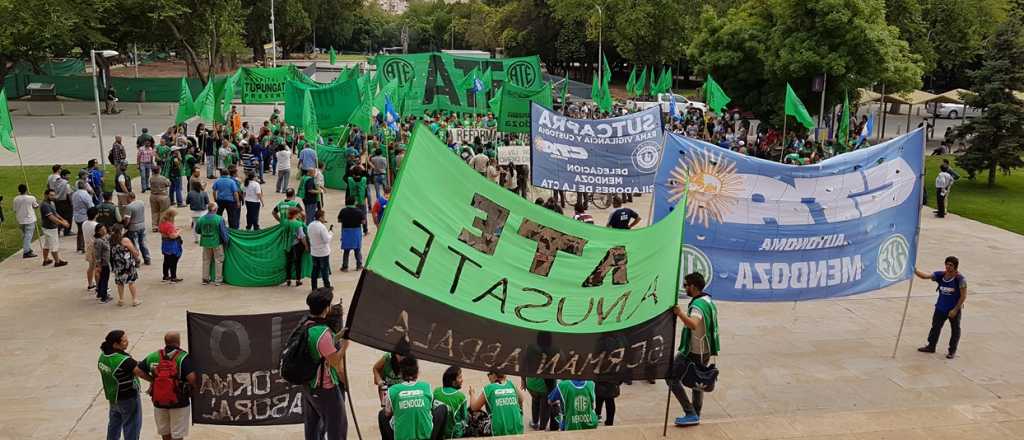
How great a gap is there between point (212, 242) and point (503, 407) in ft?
26.4

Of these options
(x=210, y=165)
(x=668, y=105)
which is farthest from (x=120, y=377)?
(x=668, y=105)

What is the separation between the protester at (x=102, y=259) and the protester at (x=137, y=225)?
1.52 meters

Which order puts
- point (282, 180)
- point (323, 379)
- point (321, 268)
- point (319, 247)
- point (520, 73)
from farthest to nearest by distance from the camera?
point (520, 73) < point (282, 180) < point (321, 268) < point (319, 247) < point (323, 379)

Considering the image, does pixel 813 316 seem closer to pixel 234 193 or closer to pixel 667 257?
pixel 667 257

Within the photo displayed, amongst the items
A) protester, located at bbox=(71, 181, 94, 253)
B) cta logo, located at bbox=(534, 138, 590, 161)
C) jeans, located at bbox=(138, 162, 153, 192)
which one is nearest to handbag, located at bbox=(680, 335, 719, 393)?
cta logo, located at bbox=(534, 138, 590, 161)

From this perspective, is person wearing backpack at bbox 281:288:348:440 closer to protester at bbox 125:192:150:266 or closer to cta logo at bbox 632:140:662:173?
protester at bbox 125:192:150:266

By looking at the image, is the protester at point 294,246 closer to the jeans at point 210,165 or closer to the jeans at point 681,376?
the jeans at point 681,376

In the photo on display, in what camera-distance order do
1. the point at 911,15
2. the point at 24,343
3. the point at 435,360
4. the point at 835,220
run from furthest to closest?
the point at 911,15 → the point at 24,343 → the point at 835,220 → the point at 435,360

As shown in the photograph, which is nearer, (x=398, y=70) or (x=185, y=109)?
(x=185, y=109)

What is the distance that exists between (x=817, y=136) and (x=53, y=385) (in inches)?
1044

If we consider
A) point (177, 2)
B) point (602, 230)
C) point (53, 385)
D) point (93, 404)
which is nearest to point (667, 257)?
point (602, 230)

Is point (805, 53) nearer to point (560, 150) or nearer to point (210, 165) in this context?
point (560, 150)

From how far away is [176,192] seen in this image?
20188 millimetres

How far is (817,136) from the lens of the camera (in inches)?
1190
